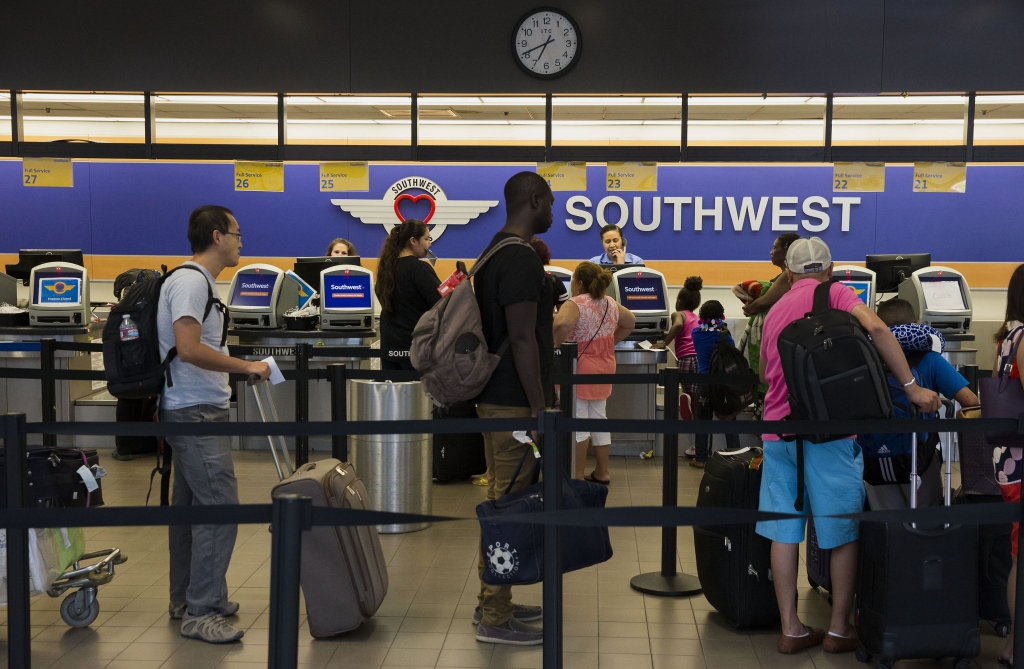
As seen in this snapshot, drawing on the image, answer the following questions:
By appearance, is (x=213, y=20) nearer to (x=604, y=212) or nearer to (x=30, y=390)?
(x=30, y=390)

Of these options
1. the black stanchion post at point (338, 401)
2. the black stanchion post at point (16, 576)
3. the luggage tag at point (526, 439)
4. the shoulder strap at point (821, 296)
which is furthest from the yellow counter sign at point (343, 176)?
the black stanchion post at point (16, 576)

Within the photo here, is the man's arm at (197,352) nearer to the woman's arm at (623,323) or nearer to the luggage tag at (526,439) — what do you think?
the luggage tag at (526,439)

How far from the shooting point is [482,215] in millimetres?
9445

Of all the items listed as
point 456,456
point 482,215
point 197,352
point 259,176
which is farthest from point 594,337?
point 482,215

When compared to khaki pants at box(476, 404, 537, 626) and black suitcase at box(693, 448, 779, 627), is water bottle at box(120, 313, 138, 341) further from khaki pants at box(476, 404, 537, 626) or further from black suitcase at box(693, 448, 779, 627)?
black suitcase at box(693, 448, 779, 627)

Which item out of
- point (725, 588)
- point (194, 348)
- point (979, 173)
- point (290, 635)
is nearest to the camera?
point (290, 635)

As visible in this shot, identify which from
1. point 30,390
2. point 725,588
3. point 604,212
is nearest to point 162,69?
point 30,390

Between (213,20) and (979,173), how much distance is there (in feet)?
23.1

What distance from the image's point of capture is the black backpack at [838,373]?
2.97m

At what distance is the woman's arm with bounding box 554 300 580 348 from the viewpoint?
5227mm

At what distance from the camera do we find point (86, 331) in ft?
23.2

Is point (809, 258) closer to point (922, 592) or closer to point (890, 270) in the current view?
point (922, 592)

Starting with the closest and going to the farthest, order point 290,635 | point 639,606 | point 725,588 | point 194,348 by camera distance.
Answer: point 290,635 → point 194,348 → point 725,588 → point 639,606

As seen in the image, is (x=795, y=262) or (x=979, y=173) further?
(x=979, y=173)
